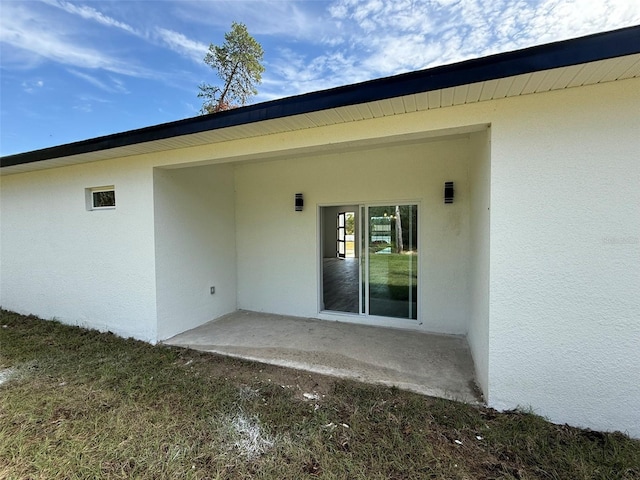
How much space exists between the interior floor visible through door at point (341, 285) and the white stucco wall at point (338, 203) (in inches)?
19.0

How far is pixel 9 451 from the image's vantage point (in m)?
2.65

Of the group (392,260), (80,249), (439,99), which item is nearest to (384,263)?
(392,260)

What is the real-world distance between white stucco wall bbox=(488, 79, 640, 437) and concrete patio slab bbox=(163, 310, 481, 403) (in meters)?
0.81

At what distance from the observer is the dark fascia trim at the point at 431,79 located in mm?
2289

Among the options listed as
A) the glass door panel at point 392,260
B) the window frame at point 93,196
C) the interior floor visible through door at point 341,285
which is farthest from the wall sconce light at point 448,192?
Result: the window frame at point 93,196

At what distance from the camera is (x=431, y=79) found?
9.12ft

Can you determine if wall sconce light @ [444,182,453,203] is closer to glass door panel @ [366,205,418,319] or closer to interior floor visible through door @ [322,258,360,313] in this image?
glass door panel @ [366,205,418,319]

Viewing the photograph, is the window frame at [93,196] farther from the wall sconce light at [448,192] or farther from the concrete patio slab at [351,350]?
the wall sconce light at [448,192]

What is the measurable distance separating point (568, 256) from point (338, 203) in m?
4.15

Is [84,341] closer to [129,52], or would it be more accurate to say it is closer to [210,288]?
[210,288]

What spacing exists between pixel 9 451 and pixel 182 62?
13.8m

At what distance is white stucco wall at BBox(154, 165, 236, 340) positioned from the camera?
5316 mm

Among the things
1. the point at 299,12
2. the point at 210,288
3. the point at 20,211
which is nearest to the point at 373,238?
the point at 210,288

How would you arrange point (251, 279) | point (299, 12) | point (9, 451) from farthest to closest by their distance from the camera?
point (299, 12) < point (251, 279) < point (9, 451)
